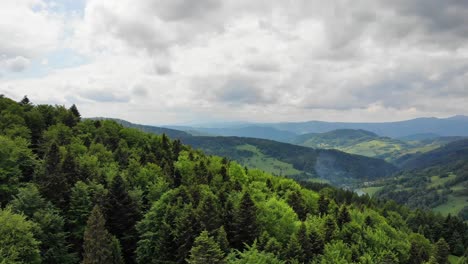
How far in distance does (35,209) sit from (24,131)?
4432 centimetres

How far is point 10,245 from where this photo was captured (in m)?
37.8

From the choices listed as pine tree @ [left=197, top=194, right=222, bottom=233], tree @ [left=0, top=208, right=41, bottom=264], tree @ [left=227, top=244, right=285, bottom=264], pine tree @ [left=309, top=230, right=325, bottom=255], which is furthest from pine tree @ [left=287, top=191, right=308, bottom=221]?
tree @ [left=0, top=208, right=41, bottom=264]

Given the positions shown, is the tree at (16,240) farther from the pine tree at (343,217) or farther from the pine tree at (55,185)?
the pine tree at (343,217)

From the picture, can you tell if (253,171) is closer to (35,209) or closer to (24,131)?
(24,131)

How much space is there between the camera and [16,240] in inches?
1508

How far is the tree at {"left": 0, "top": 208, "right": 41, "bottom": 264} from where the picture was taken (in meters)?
37.1

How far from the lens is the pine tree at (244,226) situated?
57469mm

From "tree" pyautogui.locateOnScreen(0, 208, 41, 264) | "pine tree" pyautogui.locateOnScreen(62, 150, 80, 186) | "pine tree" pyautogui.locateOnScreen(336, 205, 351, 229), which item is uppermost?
"pine tree" pyautogui.locateOnScreen(62, 150, 80, 186)

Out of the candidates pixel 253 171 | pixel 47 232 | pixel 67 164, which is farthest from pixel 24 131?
pixel 253 171

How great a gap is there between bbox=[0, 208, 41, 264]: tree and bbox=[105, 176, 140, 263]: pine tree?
54.5 feet

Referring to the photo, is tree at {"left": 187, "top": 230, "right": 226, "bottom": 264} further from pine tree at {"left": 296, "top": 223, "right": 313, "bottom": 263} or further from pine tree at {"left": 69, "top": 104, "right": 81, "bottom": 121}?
pine tree at {"left": 69, "top": 104, "right": 81, "bottom": 121}

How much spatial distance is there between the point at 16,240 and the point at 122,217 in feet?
64.6

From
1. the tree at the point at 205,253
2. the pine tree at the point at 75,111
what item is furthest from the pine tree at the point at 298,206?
the pine tree at the point at 75,111

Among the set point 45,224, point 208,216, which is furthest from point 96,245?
point 208,216
